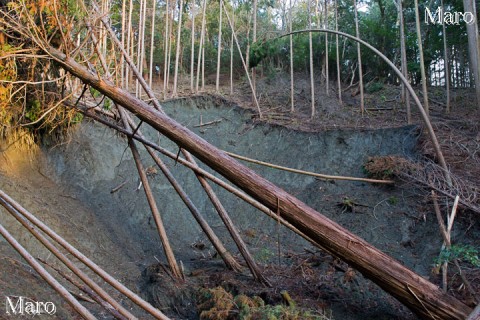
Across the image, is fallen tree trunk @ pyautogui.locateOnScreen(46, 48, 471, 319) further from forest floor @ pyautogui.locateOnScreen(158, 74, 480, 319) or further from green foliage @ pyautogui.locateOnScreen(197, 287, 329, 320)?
green foliage @ pyautogui.locateOnScreen(197, 287, 329, 320)

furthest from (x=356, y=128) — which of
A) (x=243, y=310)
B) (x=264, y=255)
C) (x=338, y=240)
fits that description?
(x=243, y=310)

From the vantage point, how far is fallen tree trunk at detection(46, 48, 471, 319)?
14.1 feet

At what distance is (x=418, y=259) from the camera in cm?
748

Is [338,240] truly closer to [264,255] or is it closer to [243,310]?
[243,310]

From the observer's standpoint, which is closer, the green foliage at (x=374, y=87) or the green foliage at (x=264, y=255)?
the green foliage at (x=264, y=255)

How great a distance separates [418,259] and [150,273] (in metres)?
4.55

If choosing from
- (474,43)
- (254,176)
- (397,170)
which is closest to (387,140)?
(397,170)

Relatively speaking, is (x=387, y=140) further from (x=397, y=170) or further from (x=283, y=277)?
(x=283, y=277)

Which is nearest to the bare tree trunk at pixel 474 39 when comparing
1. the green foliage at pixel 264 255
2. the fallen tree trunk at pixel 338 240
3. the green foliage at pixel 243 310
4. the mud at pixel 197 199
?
the mud at pixel 197 199

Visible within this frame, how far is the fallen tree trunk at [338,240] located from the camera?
Answer: 4305 millimetres

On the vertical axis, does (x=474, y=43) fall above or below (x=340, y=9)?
below

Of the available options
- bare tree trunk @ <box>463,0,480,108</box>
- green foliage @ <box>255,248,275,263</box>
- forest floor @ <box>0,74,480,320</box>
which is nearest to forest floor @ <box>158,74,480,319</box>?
forest floor @ <box>0,74,480,320</box>

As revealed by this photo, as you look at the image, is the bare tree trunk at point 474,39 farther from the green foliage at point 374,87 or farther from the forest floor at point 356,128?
the green foliage at point 374,87

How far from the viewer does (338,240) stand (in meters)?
4.56
